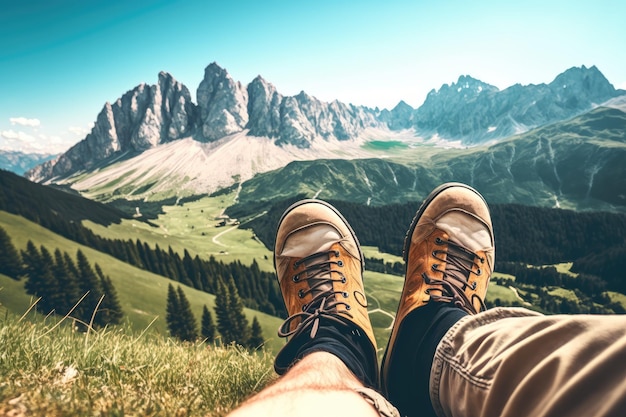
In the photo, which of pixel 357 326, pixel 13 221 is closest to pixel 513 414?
pixel 357 326

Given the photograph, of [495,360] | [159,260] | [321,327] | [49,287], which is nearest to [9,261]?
[49,287]

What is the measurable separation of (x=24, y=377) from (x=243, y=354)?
1.97m

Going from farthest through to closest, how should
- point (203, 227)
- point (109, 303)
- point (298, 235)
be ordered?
point (203, 227)
point (109, 303)
point (298, 235)

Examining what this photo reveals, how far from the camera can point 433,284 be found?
4.35 m

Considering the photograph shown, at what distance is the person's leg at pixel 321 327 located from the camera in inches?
68.4

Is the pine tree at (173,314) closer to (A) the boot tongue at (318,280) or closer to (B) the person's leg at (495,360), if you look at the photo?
(A) the boot tongue at (318,280)

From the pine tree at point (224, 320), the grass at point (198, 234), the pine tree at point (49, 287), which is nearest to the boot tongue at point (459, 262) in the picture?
the pine tree at point (49, 287)

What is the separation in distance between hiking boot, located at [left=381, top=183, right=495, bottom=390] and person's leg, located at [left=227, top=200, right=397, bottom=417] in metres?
0.66

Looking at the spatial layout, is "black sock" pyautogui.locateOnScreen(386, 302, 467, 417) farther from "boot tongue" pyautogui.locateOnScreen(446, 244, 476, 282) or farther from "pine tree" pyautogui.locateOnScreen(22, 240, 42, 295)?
"pine tree" pyautogui.locateOnScreen(22, 240, 42, 295)

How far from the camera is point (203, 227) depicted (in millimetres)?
157000

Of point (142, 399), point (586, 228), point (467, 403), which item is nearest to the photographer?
point (142, 399)

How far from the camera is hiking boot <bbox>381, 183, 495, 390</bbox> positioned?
13.9 feet

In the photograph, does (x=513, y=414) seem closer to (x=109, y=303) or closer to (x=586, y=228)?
(x=109, y=303)

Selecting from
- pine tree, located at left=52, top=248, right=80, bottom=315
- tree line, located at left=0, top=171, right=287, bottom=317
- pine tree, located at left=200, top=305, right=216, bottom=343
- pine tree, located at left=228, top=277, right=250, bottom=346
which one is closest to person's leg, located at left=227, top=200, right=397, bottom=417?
pine tree, located at left=228, top=277, right=250, bottom=346
